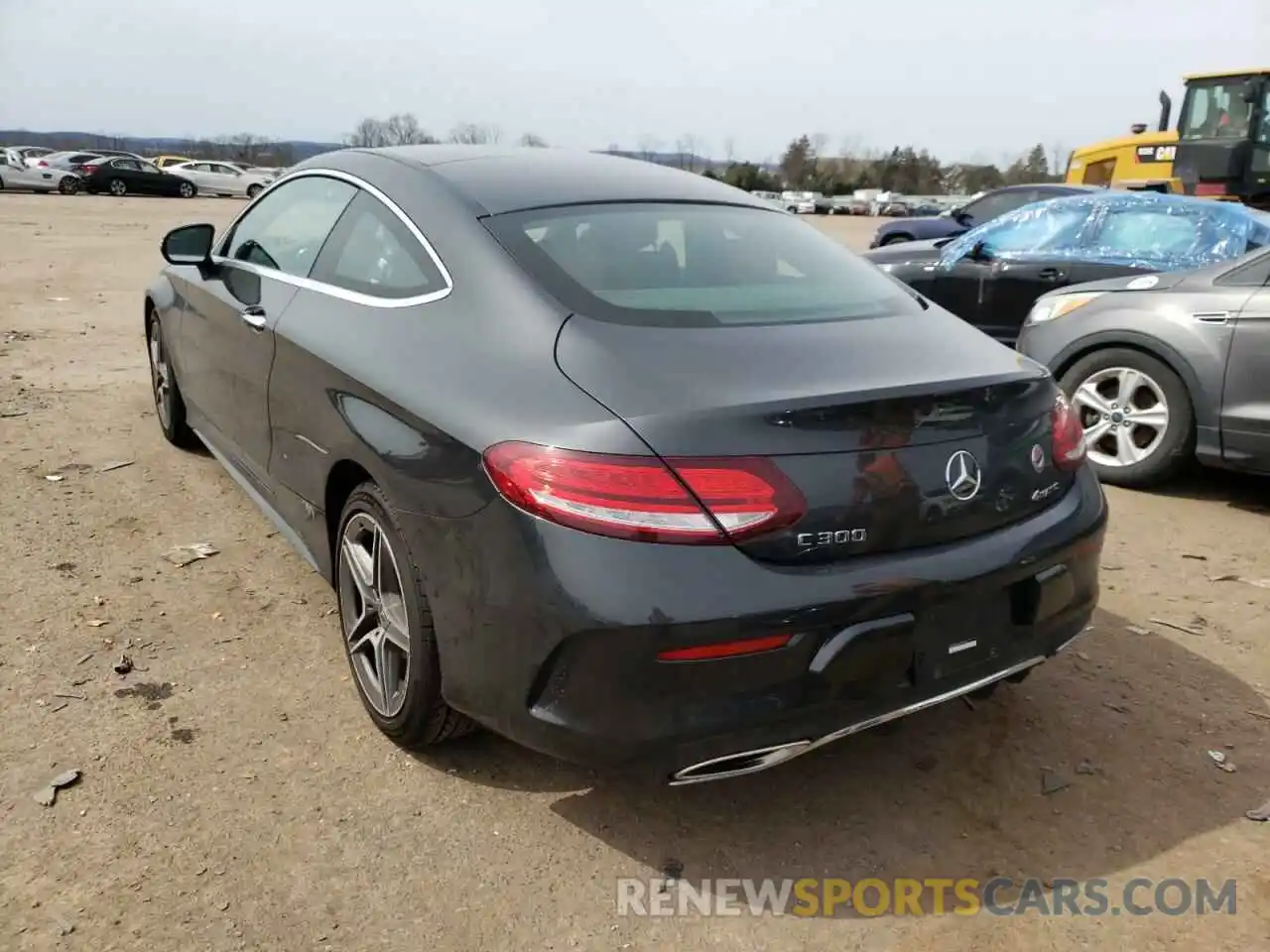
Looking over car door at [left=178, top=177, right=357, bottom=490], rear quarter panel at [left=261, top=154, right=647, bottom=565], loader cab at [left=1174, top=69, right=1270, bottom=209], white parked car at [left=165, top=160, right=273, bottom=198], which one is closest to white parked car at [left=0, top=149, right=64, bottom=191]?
white parked car at [left=165, top=160, right=273, bottom=198]

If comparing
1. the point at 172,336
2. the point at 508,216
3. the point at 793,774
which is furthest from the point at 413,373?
the point at 172,336

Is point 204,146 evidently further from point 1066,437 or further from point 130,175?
point 1066,437

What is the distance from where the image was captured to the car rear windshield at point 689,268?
2590mm

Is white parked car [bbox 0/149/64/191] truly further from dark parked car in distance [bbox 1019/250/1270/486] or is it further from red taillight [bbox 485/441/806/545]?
red taillight [bbox 485/441/806/545]

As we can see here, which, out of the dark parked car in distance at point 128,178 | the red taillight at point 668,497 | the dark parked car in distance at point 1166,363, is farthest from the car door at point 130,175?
the red taillight at point 668,497

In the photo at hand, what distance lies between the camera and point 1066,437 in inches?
106

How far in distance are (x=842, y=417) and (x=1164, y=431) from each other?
3829 millimetres

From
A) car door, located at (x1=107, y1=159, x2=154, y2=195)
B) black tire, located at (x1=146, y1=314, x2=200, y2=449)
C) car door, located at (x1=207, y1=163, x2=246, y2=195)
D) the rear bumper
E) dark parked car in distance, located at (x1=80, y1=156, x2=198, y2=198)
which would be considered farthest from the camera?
car door, located at (x1=207, y1=163, x2=246, y2=195)

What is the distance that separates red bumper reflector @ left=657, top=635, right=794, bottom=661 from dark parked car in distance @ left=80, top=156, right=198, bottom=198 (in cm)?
4044

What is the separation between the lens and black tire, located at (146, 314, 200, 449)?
5176 mm

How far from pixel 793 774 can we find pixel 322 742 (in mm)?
1329

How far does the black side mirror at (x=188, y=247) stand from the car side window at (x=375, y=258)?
1166mm

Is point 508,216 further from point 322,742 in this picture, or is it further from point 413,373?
point 322,742

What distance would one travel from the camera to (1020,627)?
249cm
